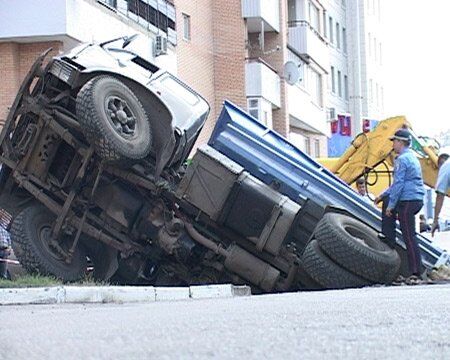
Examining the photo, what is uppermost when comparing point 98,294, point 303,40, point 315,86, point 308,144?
point 98,294

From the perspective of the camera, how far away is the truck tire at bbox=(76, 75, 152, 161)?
11.8 metres

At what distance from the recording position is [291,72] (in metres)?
33.0

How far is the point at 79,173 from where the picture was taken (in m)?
12.4

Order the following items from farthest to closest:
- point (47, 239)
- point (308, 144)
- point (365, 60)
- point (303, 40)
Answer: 1. point (365, 60)
2. point (308, 144)
3. point (303, 40)
4. point (47, 239)

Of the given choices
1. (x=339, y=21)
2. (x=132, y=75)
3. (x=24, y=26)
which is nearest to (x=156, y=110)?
(x=132, y=75)

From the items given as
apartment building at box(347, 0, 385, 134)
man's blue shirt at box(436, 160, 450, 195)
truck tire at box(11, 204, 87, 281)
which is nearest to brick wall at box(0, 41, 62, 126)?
man's blue shirt at box(436, 160, 450, 195)

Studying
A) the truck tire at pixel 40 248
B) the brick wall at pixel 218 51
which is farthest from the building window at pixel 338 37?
the truck tire at pixel 40 248

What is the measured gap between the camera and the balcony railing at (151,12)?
22562 millimetres

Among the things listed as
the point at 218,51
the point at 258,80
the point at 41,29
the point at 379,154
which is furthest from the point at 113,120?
the point at 218,51

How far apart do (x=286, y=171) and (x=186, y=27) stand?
16766 millimetres

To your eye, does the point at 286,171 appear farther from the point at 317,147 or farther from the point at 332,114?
the point at 332,114

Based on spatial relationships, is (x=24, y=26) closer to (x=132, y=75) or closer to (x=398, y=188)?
(x=132, y=75)

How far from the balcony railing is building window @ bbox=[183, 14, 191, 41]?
171 centimetres

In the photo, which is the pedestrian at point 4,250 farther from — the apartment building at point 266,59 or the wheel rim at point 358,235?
the apartment building at point 266,59
